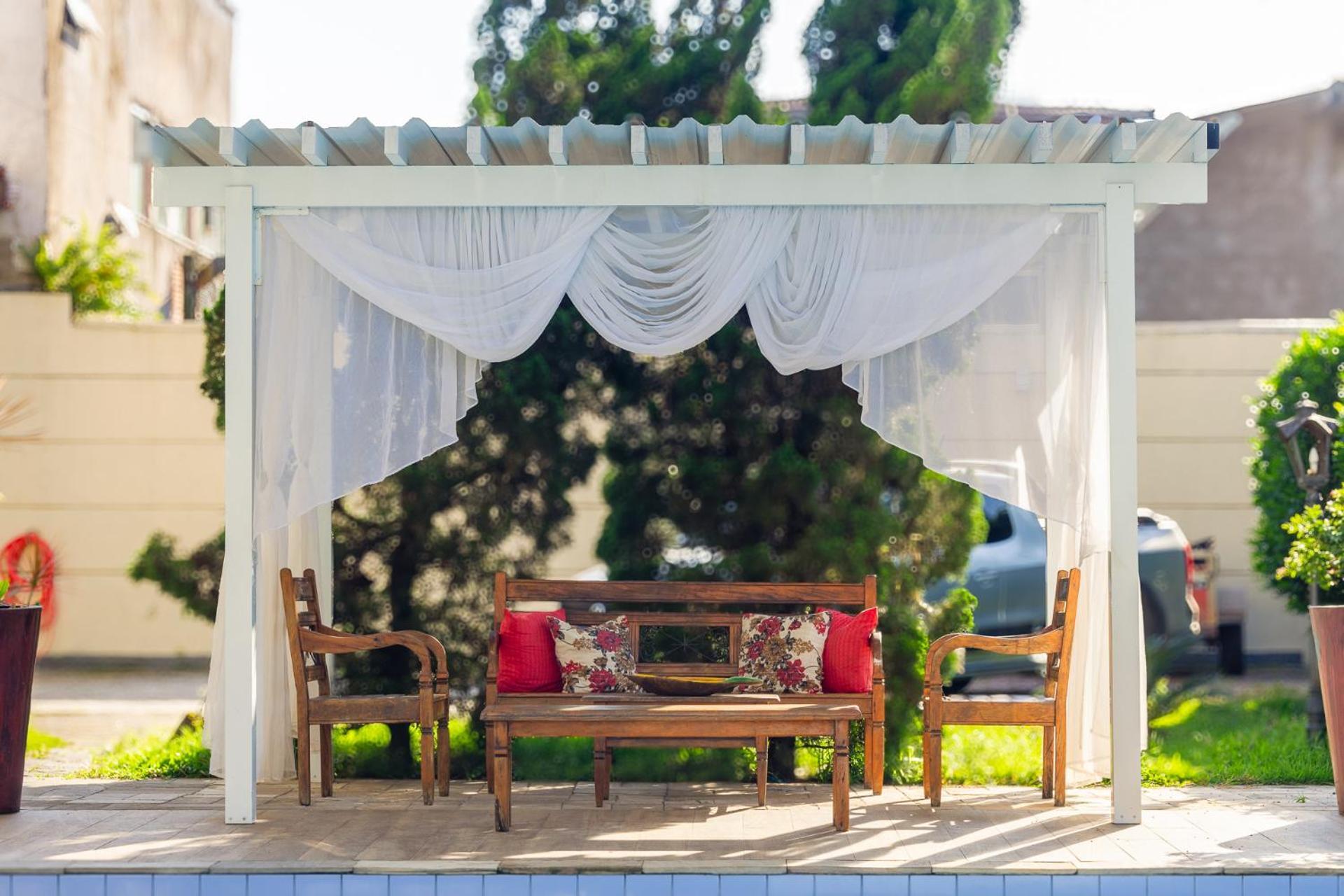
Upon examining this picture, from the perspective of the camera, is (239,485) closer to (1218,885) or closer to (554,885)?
(554,885)

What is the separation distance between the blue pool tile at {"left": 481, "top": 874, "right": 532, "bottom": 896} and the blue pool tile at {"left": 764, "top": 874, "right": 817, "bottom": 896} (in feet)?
2.45

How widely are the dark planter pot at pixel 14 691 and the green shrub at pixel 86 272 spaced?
6432 mm

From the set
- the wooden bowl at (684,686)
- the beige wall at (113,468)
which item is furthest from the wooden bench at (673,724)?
the beige wall at (113,468)

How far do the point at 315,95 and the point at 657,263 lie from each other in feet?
38.9

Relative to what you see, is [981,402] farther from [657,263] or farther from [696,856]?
[696,856]

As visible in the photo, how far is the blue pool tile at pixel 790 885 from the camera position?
15.2ft

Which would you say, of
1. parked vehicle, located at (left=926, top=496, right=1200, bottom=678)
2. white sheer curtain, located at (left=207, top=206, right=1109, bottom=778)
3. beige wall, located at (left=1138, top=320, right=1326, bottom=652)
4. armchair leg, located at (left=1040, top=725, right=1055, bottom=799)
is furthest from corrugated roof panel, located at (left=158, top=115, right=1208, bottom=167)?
beige wall, located at (left=1138, top=320, right=1326, bottom=652)

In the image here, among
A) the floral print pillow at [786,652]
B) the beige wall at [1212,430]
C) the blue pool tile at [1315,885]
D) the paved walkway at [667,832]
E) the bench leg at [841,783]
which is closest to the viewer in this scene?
the blue pool tile at [1315,885]

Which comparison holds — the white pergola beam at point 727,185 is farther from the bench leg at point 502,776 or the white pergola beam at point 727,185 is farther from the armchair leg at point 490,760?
the armchair leg at point 490,760

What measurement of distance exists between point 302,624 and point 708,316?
7.09 ft

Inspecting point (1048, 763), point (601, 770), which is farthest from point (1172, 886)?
point (601, 770)

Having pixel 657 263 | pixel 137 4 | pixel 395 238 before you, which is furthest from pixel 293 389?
pixel 137 4

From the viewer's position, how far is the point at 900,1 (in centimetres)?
696

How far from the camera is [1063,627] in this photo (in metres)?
5.95
